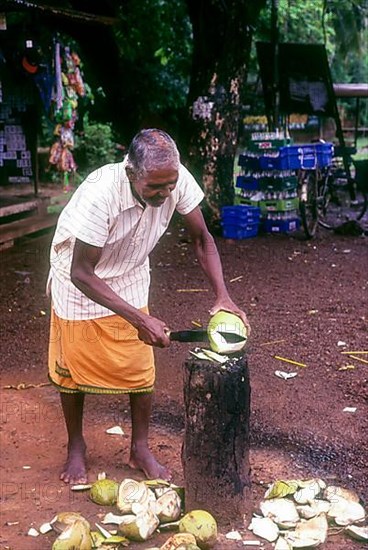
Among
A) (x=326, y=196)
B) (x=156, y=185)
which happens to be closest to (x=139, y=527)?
(x=156, y=185)

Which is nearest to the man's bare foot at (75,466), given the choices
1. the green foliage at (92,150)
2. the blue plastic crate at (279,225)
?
the blue plastic crate at (279,225)

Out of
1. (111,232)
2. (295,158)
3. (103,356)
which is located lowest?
(103,356)

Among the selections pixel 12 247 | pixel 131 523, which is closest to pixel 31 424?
pixel 131 523

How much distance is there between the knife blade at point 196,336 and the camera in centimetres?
323

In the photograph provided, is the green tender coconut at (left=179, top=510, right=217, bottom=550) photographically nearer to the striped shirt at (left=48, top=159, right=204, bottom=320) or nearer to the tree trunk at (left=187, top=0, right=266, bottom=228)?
the striped shirt at (left=48, top=159, right=204, bottom=320)

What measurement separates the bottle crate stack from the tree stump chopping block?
22.3ft

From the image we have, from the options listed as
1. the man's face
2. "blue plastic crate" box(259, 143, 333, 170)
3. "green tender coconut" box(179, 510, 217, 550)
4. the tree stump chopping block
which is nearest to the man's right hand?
the tree stump chopping block

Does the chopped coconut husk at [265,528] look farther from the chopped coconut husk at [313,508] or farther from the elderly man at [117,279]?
the elderly man at [117,279]

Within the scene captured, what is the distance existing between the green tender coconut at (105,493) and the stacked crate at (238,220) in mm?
6625

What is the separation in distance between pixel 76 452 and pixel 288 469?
1.08 m

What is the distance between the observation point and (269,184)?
10016 mm

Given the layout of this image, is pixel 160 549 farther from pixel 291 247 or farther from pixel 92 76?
pixel 92 76

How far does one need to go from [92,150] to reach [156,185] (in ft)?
45.0

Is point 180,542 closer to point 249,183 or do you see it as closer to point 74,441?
point 74,441
